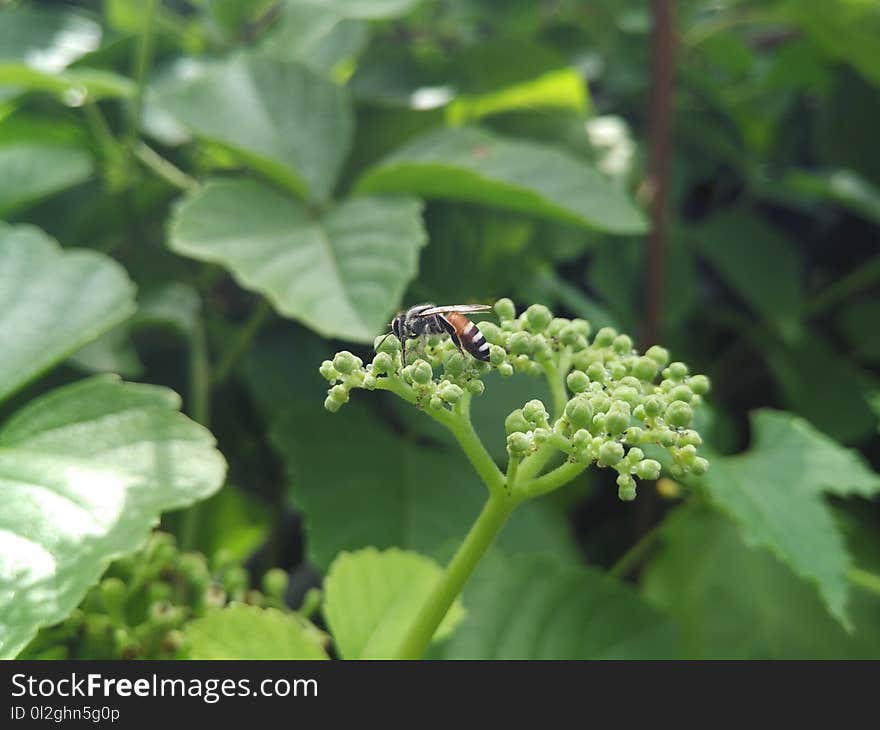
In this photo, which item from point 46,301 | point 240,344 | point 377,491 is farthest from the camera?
point 240,344

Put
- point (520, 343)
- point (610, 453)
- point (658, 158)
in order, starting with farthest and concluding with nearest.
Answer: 1. point (658, 158)
2. point (520, 343)
3. point (610, 453)

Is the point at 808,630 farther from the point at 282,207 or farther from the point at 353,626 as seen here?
the point at 282,207

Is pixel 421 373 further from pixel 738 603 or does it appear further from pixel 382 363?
pixel 738 603

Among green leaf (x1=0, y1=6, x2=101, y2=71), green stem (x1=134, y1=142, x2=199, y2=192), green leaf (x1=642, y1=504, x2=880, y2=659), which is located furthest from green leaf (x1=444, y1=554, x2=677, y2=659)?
green leaf (x1=0, y1=6, x2=101, y2=71)

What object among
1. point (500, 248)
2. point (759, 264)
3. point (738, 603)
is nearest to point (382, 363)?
point (500, 248)

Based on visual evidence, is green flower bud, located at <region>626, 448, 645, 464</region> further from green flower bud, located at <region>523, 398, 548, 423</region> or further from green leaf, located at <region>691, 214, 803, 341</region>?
green leaf, located at <region>691, 214, 803, 341</region>

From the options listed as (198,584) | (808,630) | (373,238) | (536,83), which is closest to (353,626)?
(198,584)
